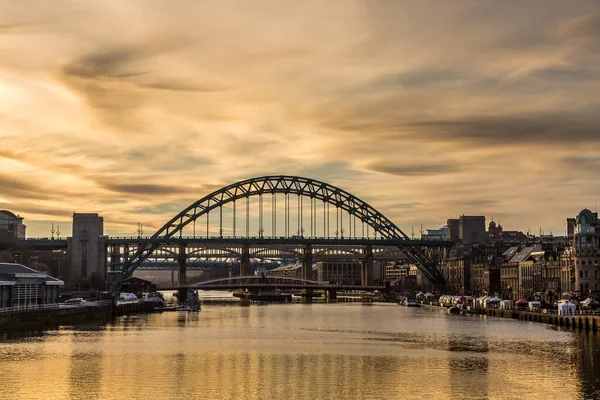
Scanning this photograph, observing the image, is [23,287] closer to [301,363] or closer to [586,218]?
[301,363]

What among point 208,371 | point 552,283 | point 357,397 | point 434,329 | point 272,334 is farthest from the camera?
point 552,283

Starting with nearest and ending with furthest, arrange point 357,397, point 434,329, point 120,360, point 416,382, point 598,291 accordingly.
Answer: point 357,397 < point 416,382 < point 120,360 < point 434,329 < point 598,291

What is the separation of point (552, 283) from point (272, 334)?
72253 mm

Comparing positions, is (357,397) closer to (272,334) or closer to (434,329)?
(272,334)

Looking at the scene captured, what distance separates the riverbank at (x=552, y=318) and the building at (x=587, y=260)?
1216cm

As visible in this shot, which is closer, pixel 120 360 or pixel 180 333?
pixel 120 360

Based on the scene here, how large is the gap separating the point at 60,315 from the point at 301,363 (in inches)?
2078

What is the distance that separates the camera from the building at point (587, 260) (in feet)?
487

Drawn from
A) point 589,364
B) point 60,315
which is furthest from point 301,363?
point 60,315

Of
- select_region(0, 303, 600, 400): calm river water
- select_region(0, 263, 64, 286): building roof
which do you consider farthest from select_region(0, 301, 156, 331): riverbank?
select_region(0, 263, 64, 286): building roof

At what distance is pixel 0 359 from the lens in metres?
74.4

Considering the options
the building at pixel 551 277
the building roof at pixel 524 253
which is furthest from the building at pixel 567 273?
the building roof at pixel 524 253

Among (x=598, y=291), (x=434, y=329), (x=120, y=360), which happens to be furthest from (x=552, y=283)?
(x=120, y=360)

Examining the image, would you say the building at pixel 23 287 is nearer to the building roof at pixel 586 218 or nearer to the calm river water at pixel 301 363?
the calm river water at pixel 301 363
